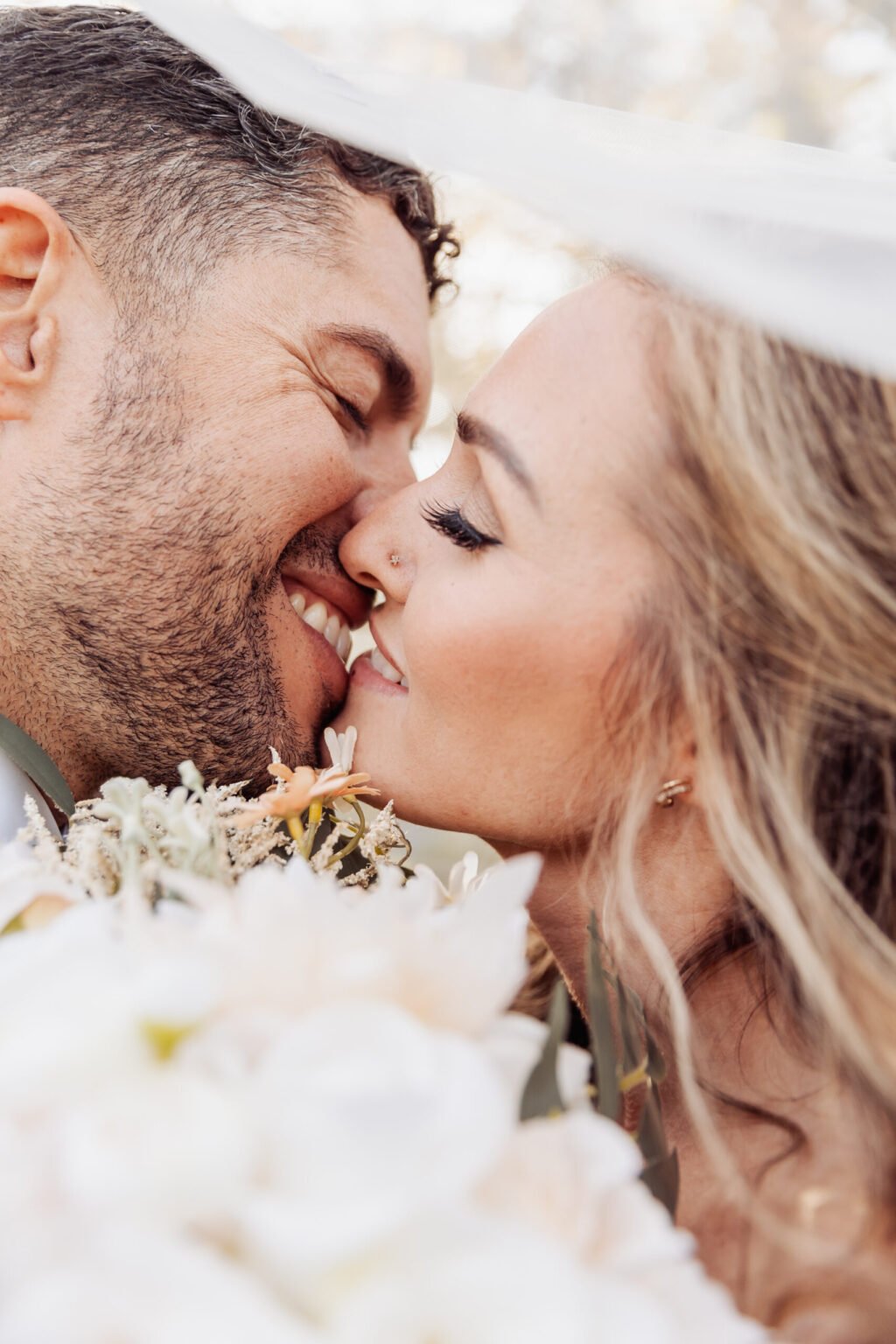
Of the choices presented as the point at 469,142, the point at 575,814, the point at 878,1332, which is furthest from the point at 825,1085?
the point at 469,142

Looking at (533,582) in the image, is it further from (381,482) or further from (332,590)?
(381,482)

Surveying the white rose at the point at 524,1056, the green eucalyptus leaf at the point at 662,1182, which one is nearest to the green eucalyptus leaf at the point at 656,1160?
the green eucalyptus leaf at the point at 662,1182

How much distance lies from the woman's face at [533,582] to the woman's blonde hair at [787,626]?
0.30ft

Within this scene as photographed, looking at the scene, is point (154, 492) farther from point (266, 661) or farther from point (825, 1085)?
point (825, 1085)

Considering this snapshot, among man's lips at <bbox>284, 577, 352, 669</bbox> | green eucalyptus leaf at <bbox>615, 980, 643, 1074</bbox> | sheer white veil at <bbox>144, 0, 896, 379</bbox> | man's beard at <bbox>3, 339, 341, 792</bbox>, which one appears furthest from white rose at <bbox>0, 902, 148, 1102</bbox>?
man's lips at <bbox>284, 577, 352, 669</bbox>

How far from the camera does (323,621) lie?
2.60 metres

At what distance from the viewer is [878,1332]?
1.14 metres

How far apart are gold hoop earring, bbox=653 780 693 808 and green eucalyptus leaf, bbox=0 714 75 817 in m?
1.05

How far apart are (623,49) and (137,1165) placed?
7.65 meters

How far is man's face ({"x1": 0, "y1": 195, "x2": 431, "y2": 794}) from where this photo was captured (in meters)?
2.43

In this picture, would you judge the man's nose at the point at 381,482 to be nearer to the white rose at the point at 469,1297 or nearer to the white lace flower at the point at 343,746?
the white lace flower at the point at 343,746

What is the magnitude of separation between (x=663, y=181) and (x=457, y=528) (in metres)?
0.69

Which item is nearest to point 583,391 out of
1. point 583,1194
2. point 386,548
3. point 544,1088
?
point 386,548

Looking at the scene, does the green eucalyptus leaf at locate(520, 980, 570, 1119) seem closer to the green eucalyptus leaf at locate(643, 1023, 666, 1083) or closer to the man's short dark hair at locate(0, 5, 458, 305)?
the green eucalyptus leaf at locate(643, 1023, 666, 1083)
